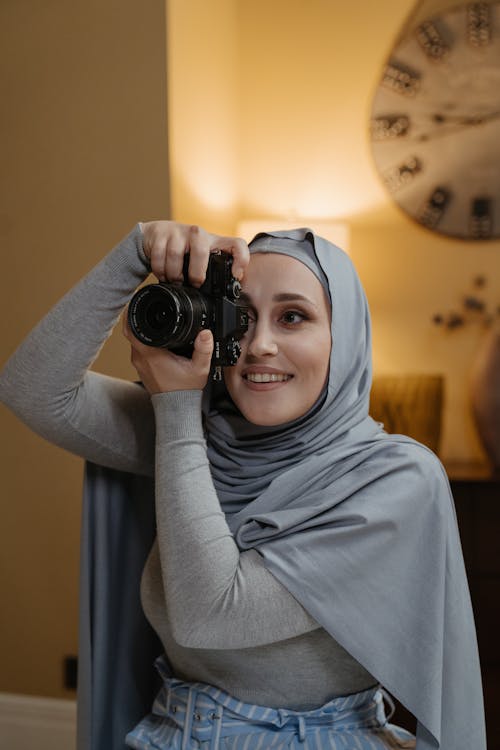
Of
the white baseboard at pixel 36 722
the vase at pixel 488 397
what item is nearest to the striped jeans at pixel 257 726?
the white baseboard at pixel 36 722

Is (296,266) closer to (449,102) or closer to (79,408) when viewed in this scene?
(79,408)

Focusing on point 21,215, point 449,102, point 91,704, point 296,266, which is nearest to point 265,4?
point 449,102

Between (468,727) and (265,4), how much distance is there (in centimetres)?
271

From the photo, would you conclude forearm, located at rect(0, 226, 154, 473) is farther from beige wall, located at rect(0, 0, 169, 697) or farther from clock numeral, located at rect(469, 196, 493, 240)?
clock numeral, located at rect(469, 196, 493, 240)

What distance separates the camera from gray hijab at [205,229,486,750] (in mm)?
1013

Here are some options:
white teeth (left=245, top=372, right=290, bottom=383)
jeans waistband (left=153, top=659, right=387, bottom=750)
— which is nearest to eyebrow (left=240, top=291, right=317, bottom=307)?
white teeth (left=245, top=372, right=290, bottom=383)

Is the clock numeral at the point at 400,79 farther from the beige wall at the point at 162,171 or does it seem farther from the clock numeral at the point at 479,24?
the clock numeral at the point at 479,24

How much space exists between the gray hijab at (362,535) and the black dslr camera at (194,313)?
11cm

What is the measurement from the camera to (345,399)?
3.84 ft

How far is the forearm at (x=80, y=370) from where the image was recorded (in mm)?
1128

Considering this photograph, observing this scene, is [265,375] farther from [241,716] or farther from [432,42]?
[432,42]

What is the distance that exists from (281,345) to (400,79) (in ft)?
7.18

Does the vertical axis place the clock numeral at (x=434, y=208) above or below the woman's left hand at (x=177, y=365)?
above

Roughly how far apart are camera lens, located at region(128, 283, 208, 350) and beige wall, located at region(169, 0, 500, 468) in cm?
191
